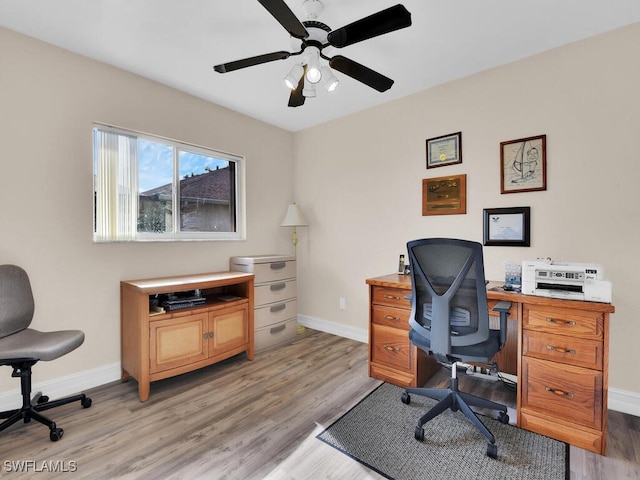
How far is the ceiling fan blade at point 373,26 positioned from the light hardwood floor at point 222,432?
225cm

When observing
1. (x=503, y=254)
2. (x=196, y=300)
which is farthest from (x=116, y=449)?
(x=503, y=254)

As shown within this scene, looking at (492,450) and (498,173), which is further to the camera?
(498,173)

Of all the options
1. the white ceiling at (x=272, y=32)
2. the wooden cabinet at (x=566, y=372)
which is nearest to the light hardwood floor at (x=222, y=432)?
the wooden cabinet at (x=566, y=372)

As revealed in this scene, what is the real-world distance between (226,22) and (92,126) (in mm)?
1363

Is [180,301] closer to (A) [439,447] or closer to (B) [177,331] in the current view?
(B) [177,331]

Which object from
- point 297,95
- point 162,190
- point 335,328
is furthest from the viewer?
point 335,328

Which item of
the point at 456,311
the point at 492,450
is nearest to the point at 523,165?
the point at 456,311

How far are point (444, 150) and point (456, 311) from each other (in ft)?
5.31

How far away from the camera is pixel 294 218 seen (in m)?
3.63

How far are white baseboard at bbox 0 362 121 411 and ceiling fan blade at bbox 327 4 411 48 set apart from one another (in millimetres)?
2900

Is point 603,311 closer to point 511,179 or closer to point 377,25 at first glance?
point 511,179

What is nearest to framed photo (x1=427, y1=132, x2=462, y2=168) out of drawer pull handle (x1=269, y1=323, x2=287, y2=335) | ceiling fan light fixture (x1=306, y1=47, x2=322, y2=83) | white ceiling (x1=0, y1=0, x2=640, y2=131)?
white ceiling (x1=0, y1=0, x2=640, y2=131)

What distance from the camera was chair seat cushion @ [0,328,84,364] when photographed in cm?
164

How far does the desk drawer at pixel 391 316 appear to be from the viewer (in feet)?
7.67
